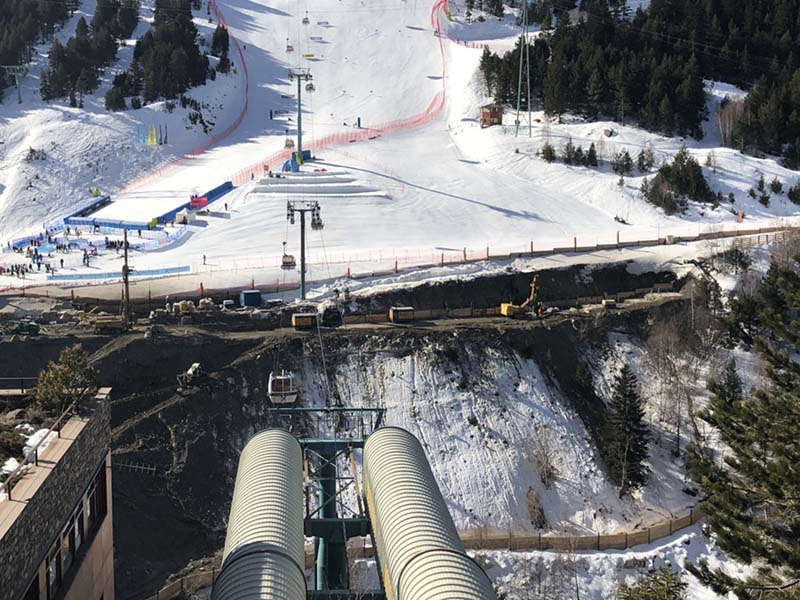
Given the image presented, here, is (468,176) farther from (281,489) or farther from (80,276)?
(281,489)

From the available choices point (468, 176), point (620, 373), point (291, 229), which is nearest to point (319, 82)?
point (468, 176)

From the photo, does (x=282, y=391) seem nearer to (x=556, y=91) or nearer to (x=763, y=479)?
(x=763, y=479)

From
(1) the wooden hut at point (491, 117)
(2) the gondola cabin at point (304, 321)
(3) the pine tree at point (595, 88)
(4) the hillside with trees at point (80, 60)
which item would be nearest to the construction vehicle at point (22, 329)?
(2) the gondola cabin at point (304, 321)

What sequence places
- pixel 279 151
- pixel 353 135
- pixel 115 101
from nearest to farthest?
pixel 279 151
pixel 353 135
pixel 115 101

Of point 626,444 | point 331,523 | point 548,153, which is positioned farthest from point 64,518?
point 548,153

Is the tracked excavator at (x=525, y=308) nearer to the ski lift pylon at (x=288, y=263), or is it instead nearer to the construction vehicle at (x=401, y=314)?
the construction vehicle at (x=401, y=314)
